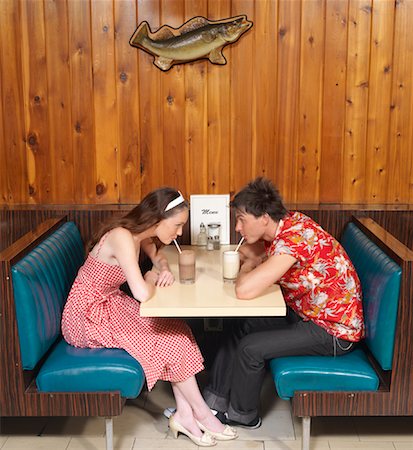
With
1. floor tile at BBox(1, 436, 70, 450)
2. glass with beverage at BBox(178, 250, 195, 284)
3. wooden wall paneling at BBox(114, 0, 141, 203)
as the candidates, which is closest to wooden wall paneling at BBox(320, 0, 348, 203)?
wooden wall paneling at BBox(114, 0, 141, 203)

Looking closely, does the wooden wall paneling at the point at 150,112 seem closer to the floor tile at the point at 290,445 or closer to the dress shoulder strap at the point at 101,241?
the dress shoulder strap at the point at 101,241

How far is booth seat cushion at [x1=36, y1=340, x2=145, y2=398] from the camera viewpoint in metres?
2.95

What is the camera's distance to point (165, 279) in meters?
3.04

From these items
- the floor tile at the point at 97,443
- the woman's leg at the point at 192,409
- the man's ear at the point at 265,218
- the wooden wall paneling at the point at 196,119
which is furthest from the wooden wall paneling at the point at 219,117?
the floor tile at the point at 97,443

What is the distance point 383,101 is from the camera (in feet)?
12.8

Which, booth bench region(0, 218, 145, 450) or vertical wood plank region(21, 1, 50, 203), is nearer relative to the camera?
booth bench region(0, 218, 145, 450)

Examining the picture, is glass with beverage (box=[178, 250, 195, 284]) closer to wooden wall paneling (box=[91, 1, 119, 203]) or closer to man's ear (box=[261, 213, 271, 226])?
man's ear (box=[261, 213, 271, 226])

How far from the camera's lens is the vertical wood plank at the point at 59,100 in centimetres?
386

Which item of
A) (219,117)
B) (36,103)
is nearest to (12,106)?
(36,103)

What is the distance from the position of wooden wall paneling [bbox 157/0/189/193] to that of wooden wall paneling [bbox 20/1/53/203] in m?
0.66

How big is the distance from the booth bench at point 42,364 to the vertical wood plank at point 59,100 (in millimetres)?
975

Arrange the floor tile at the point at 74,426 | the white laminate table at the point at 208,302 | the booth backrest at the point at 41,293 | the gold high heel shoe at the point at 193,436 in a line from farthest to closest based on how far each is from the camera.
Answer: the floor tile at the point at 74,426, the gold high heel shoe at the point at 193,436, the booth backrest at the point at 41,293, the white laminate table at the point at 208,302

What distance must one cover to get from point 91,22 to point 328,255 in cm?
188

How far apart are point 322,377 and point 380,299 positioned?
0.41 m
